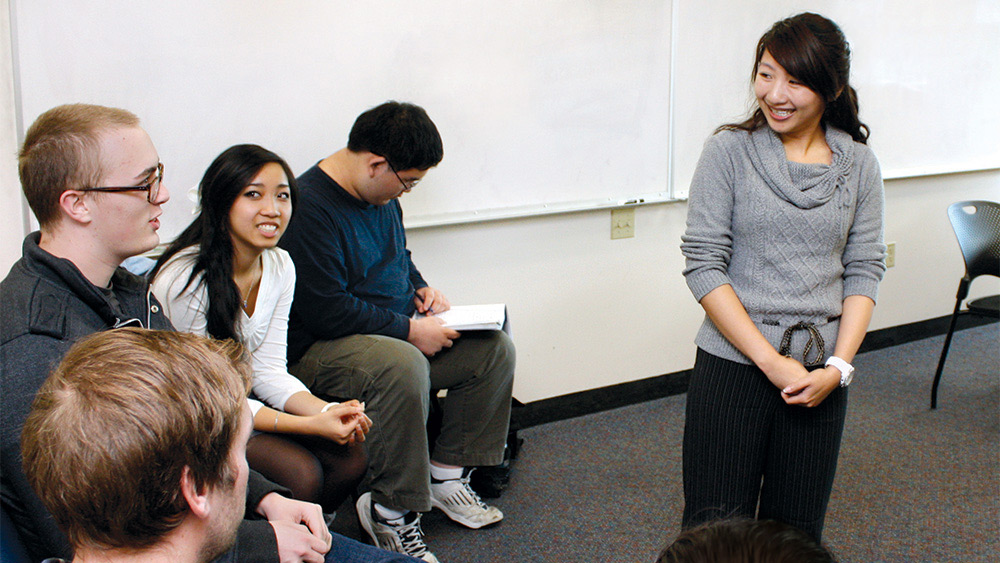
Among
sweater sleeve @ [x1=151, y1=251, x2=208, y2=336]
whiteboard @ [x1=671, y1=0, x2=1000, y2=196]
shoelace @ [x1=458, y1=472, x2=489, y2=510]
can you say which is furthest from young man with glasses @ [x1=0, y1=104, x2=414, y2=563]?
whiteboard @ [x1=671, y1=0, x2=1000, y2=196]

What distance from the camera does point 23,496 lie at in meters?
1.09

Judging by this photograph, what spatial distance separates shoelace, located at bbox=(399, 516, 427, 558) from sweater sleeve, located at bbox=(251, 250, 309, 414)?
0.52 meters

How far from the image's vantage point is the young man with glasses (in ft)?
3.68

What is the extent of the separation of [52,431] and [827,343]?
1.39 m

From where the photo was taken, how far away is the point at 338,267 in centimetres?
216

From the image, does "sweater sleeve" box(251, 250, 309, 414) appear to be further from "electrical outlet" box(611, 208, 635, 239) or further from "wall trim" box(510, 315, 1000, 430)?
"electrical outlet" box(611, 208, 635, 239)

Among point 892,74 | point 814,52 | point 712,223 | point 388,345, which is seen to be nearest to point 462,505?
point 388,345

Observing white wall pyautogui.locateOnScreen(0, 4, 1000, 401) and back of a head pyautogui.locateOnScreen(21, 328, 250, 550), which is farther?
white wall pyautogui.locateOnScreen(0, 4, 1000, 401)

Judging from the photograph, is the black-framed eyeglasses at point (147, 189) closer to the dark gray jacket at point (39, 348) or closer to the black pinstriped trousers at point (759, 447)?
the dark gray jacket at point (39, 348)

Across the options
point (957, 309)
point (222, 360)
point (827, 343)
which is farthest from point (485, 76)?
point (957, 309)

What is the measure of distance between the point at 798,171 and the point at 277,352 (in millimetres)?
1311

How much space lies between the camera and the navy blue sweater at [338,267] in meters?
2.11

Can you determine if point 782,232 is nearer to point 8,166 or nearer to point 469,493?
point 469,493

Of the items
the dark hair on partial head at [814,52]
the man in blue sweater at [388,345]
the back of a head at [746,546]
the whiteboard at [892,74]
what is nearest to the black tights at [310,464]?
the man in blue sweater at [388,345]
